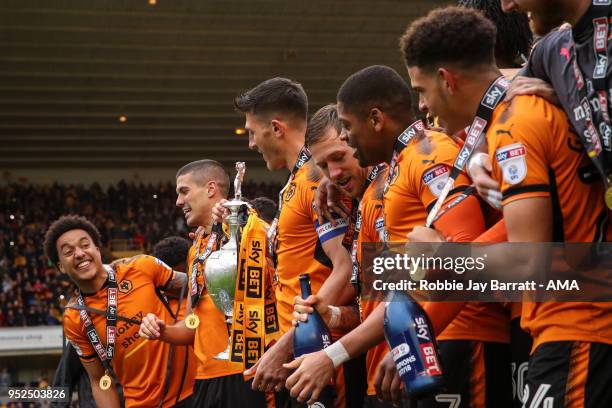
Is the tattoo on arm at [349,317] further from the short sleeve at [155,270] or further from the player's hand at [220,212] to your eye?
the short sleeve at [155,270]

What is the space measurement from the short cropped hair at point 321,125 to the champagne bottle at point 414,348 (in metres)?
1.57

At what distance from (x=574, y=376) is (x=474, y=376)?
2.27 ft

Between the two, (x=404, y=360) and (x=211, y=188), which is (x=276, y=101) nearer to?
(x=211, y=188)

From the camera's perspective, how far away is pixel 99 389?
6426 mm

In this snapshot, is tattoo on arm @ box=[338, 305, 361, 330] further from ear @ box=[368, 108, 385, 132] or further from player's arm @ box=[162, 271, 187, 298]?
player's arm @ box=[162, 271, 187, 298]

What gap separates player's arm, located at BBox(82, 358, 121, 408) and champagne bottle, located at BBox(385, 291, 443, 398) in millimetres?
4128

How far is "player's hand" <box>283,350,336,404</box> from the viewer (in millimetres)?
3127

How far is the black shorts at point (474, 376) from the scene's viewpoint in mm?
3061

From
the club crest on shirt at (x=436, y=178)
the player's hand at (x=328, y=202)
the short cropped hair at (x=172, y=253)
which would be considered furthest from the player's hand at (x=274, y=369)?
the short cropped hair at (x=172, y=253)

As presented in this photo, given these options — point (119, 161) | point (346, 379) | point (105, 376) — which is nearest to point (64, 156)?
point (119, 161)

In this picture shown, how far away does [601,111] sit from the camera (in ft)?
Answer: 8.02

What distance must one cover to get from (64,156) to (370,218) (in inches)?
1138

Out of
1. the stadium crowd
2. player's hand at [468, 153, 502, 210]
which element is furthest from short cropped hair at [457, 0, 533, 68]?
the stadium crowd

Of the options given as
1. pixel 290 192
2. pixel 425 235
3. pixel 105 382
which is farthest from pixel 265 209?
pixel 425 235
